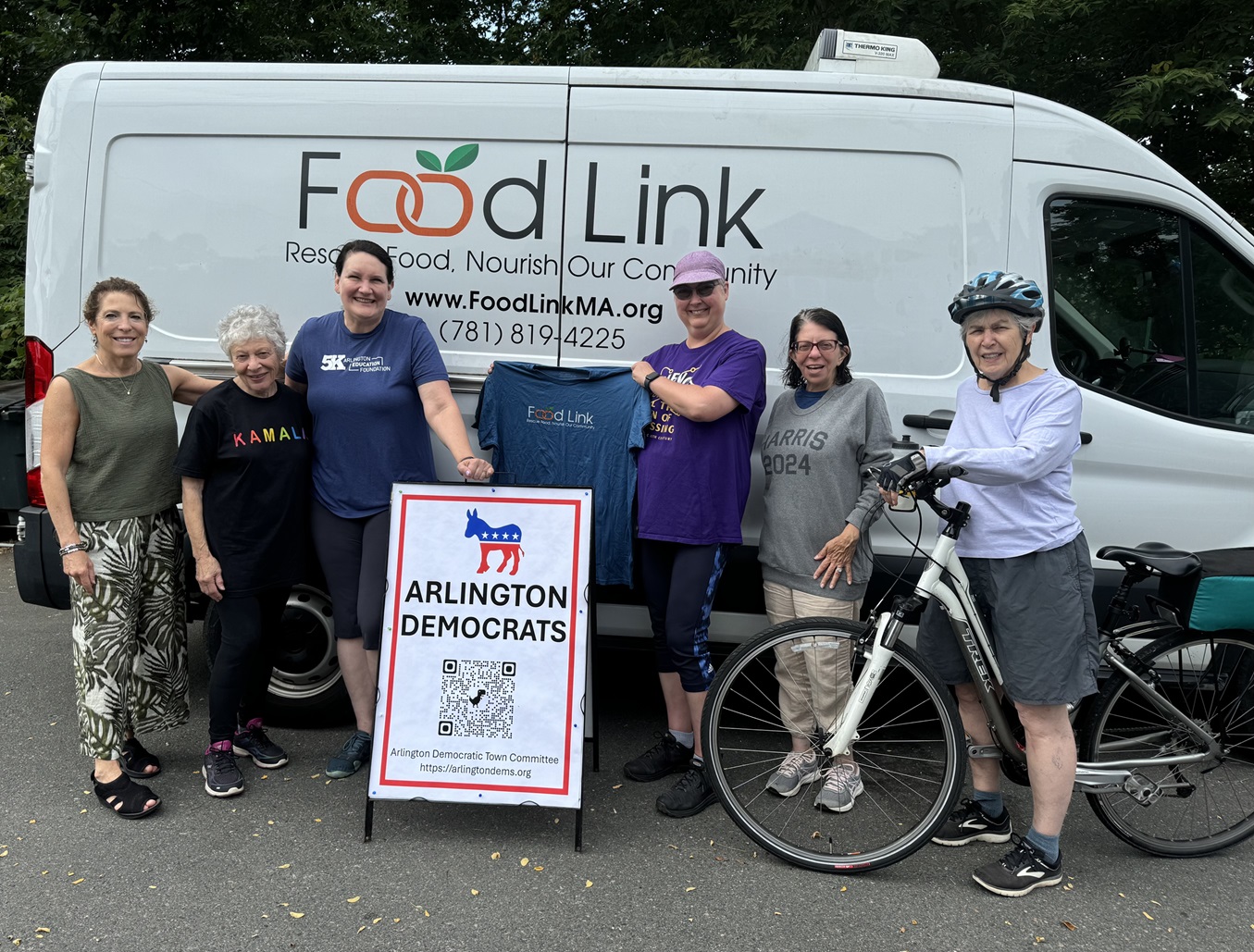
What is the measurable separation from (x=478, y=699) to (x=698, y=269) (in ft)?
5.16

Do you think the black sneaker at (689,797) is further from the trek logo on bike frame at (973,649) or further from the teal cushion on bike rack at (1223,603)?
the teal cushion on bike rack at (1223,603)

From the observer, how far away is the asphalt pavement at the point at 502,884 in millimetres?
2568

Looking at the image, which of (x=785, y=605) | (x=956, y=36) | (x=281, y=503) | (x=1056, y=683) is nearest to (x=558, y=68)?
(x=281, y=503)

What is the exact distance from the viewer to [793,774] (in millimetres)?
3277

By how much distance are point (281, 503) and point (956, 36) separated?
25.3 ft

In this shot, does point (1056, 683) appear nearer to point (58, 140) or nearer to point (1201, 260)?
point (1201, 260)

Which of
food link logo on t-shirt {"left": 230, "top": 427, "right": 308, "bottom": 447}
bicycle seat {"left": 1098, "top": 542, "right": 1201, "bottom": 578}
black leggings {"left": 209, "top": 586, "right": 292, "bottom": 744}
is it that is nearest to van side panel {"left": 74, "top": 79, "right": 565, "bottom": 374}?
food link logo on t-shirt {"left": 230, "top": 427, "right": 308, "bottom": 447}

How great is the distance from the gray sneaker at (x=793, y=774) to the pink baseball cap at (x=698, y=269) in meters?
1.62

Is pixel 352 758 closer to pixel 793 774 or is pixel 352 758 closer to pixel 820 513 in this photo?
pixel 793 774

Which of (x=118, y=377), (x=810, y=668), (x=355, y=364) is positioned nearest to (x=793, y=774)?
(x=810, y=668)

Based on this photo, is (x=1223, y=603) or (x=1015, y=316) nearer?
(x=1015, y=316)

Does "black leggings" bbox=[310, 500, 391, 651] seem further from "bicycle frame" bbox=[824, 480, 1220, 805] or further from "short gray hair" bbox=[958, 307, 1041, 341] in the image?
"short gray hair" bbox=[958, 307, 1041, 341]

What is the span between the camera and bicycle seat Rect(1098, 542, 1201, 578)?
288cm

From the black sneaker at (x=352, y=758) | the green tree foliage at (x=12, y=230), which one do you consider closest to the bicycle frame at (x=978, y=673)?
the black sneaker at (x=352, y=758)
